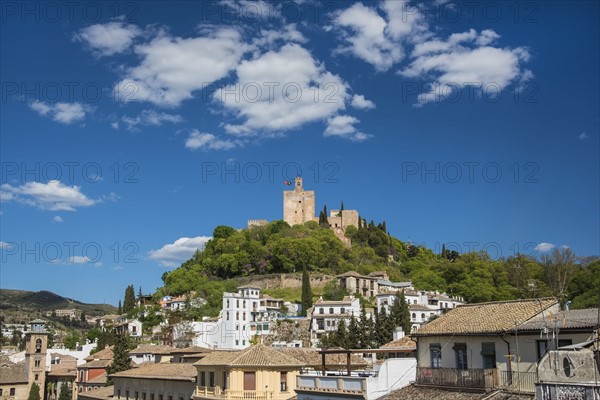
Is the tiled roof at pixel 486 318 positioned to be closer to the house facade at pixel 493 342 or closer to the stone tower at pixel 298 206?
the house facade at pixel 493 342

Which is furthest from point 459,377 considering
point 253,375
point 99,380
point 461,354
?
point 99,380

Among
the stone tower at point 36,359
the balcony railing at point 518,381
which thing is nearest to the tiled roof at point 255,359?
the balcony railing at point 518,381

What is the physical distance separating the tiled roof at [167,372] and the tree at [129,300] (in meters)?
78.8

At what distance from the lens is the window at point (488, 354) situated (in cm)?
2483

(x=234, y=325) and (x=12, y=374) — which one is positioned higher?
(x=234, y=325)

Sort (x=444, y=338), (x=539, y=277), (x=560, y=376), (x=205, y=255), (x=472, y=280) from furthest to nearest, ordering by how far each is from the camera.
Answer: (x=205, y=255)
(x=472, y=280)
(x=539, y=277)
(x=444, y=338)
(x=560, y=376)

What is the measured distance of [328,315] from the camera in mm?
90688

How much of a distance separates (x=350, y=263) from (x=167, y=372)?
87.8 meters

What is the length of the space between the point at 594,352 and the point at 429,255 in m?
130

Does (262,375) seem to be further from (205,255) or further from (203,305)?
(205,255)

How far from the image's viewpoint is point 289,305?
344 ft

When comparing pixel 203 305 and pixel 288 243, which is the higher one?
pixel 288 243

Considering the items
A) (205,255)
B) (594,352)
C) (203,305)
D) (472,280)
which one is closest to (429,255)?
(472,280)

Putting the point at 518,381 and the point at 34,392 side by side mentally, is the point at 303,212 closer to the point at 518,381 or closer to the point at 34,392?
the point at 34,392
